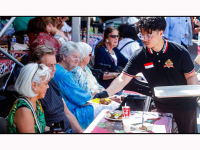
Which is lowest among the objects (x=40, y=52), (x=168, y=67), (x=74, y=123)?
(x=74, y=123)

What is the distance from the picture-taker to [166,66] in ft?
10.1

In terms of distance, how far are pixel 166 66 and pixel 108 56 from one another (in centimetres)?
212

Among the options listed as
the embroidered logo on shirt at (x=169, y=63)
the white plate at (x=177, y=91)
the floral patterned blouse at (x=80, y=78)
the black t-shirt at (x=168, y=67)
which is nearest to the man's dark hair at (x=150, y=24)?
the black t-shirt at (x=168, y=67)

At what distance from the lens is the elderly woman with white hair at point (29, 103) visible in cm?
246

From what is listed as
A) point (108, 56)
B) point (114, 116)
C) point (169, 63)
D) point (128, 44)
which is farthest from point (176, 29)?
point (114, 116)

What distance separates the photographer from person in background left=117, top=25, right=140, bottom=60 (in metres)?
5.90

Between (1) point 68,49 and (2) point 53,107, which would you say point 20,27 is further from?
(2) point 53,107

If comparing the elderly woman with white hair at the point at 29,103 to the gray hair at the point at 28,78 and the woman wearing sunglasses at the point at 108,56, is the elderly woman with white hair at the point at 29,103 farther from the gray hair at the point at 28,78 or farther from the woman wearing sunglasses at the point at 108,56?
the woman wearing sunglasses at the point at 108,56

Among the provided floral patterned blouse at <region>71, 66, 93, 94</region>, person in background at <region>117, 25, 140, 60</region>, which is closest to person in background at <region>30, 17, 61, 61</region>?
floral patterned blouse at <region>71, 66, 93, 94</region>

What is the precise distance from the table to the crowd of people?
31cm

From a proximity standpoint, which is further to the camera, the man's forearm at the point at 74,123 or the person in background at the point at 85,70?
the person in background at the point at 85,70
